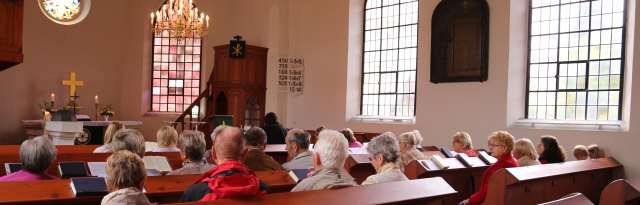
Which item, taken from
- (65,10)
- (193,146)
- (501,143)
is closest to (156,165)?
(193,146)

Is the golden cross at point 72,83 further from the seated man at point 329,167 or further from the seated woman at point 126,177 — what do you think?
the seated woman at point 126,177

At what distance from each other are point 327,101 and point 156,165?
8422 millimetres

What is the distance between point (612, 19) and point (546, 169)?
425cm

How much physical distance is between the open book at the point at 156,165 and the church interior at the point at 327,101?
22 mm

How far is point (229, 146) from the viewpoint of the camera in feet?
8.82

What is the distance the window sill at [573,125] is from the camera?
792 cm

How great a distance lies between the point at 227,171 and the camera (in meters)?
2.62

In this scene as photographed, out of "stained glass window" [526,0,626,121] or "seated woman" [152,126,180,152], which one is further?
"stained glass window" [526,0,626,121]

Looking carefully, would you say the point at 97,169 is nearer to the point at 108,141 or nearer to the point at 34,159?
the point at 34,159

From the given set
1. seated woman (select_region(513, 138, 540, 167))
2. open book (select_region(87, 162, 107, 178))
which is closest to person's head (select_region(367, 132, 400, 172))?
open book (select_region(87, 162, 107, 178))

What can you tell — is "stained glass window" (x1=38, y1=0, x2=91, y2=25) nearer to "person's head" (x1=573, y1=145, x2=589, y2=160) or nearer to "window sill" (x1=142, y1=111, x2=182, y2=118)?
"window sill" (x1=142, y1=111, x2=182, y2=118)

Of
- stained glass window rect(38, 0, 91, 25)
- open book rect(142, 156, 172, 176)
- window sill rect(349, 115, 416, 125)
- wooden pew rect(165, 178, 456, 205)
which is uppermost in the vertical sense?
stained glass window rect(38, 0, 91, 25)

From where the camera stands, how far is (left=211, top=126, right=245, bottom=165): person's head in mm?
2691

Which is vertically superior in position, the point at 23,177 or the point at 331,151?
the point at 331,151
